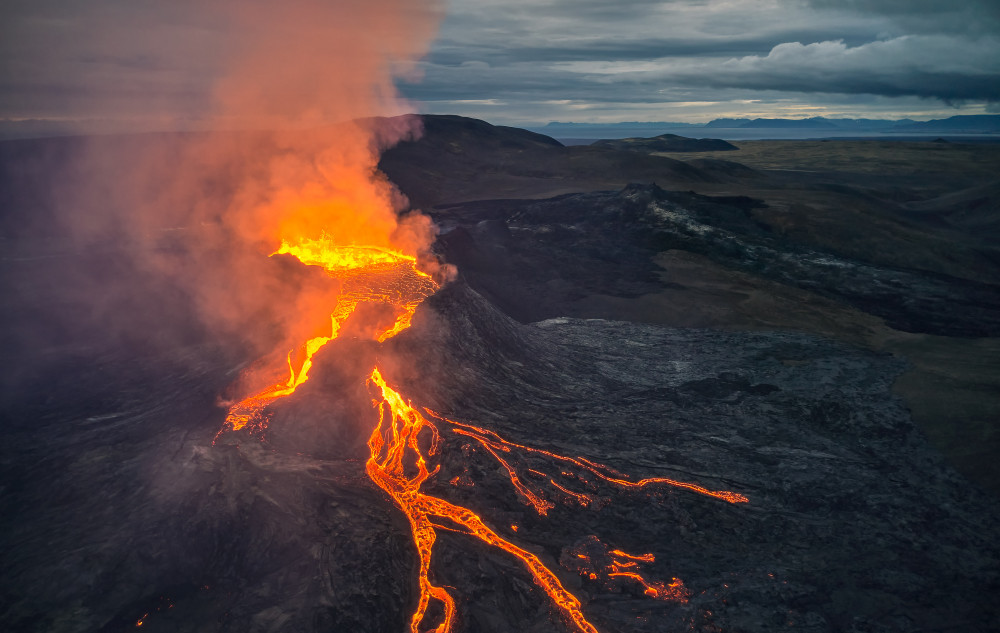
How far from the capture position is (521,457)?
66.7 ft

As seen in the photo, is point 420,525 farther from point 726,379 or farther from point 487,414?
point 726,379

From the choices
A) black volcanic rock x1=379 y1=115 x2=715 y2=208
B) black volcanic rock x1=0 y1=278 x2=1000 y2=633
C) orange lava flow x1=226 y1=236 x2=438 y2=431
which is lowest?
black volcanic rock x1=0 y1=278 x2=1000 y2=633

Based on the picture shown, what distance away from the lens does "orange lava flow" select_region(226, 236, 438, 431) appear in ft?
72.0

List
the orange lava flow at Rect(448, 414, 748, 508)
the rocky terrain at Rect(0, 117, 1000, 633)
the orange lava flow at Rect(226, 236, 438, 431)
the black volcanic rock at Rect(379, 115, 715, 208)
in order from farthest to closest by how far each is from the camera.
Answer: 1. the black volcanic rock at Rect(379, 115, 715, 208)
2. the orange lava flow at Rect(226, 236, 438, 431)
3. the orange lava flow at Rect(448, 414, 748, 508)
4. the rocky terrain at Rect(0, 117, 1000, 633)

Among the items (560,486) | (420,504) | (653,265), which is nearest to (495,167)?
(653,265)

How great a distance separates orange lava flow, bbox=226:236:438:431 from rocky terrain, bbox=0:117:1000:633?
979 millimetres

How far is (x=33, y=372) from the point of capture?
25703 millimetres

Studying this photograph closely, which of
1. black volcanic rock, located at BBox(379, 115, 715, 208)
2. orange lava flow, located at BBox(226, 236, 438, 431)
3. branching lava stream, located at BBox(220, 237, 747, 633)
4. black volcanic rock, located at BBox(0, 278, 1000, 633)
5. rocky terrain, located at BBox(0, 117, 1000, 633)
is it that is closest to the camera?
black volcanic rock, located at BBox(0, 278, 1000, 633)

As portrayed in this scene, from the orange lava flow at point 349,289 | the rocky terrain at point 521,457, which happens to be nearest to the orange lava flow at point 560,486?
the rocky terrain at point 521,457

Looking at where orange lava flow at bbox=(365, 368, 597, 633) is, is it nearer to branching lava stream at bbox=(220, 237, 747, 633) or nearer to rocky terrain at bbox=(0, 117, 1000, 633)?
branching lava stream at bbox=(220, 237, 747, 633)

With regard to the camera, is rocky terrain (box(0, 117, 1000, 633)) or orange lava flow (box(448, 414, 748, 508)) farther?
orange lava flow (box(448, 414, 748, 508))

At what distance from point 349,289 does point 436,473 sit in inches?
450

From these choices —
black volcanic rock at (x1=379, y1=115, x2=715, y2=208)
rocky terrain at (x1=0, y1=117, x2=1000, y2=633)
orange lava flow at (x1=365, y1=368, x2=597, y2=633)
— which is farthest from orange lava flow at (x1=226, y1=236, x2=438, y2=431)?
black volcanic rock at (x1=379, y1=115, x2=715, y2=208)

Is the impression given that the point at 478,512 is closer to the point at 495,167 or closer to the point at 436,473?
the point at 436,473
